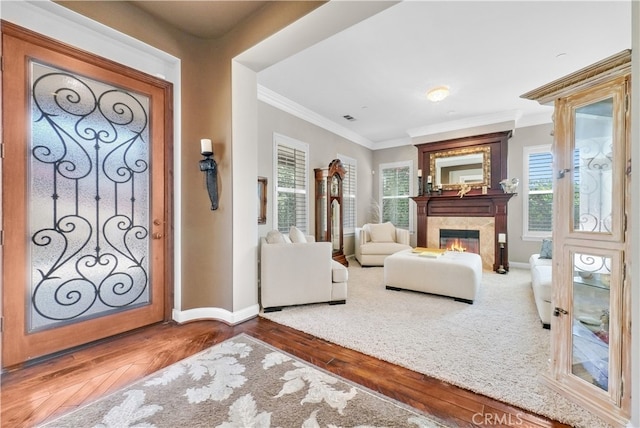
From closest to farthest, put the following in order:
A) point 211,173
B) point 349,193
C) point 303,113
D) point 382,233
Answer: point 211,173
point 303,113
point 382,233
point 349,193

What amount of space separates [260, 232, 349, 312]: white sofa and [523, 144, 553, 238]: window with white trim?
14.3ft

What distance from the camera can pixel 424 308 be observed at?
2928 mm

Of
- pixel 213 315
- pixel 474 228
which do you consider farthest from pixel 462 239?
pixel 213 315

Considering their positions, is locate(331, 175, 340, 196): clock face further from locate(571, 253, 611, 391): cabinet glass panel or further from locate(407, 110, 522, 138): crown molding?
locate(571, 253, 611, 391): cabinet glass panel

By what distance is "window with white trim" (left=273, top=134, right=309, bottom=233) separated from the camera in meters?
4.30

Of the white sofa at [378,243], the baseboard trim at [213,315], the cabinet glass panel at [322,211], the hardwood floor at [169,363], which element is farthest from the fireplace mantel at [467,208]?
the baseboard trim at [213,315]

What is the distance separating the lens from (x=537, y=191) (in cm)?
499

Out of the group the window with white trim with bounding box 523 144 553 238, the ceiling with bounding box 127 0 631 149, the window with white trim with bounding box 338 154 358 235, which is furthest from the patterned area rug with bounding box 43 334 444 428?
the window with white trim with bounding box 523 144 553 238

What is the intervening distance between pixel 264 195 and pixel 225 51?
1965mm

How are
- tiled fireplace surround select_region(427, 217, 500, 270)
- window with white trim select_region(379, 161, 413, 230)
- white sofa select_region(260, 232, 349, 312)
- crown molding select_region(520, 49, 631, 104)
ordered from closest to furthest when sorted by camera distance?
crown molding select_region(520, 49, 631, 104) < white sofa select_region(260, 232, 349, 312) < tiled fireplace surround select_region(427, 217, 500, 270) < window with white trim select_region(379, 161, 413, 230)

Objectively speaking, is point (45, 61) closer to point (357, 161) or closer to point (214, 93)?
point (214, 93)

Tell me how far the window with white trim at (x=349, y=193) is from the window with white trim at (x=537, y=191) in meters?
3.40

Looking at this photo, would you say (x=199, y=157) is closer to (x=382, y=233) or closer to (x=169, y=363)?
(x=169, y=363)

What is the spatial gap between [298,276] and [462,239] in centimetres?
403
